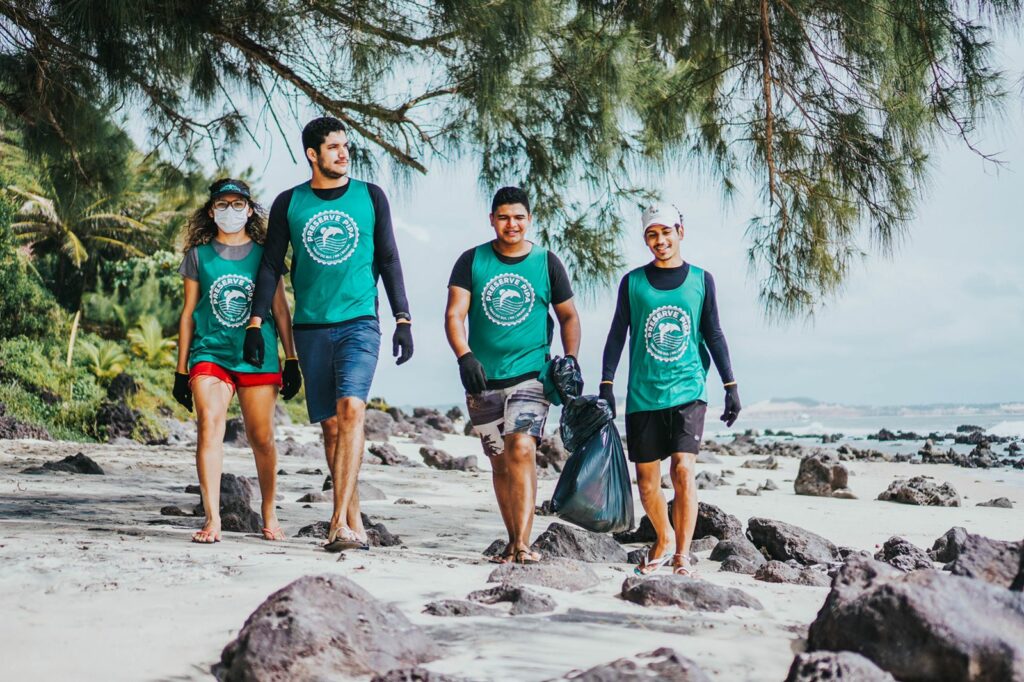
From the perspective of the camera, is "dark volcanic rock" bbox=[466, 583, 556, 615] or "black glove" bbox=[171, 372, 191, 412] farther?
"black glove" bbox=[171, 372, 191, 412]

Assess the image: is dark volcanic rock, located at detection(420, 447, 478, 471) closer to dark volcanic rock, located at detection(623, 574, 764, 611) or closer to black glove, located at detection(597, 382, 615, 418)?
black glove, located at detection(597, 382, 615, 418)

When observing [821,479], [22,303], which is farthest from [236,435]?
[22,303]

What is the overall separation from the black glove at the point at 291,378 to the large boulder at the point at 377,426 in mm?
10700

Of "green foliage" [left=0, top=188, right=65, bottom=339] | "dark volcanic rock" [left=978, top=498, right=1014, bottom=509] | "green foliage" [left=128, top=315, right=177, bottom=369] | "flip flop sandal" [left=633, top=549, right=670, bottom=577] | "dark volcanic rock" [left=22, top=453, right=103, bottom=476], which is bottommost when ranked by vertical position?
"dark volcanic rock" [left=978, top=498, right=1014, bottom=509]

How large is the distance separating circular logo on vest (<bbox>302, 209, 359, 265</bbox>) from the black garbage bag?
1.11m

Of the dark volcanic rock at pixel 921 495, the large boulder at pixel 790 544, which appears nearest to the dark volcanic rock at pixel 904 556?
the large boulder at pixel 790 544

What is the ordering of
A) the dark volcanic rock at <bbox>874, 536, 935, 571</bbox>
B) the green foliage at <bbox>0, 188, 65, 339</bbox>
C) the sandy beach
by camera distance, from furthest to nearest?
the green foliage at <bbox>0, 188, 65, 339</bbox> → the dark volcanic rock at <bbox>874, 536, 935, 571</bbox> → the sandy beach

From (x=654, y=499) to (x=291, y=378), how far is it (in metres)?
1.66

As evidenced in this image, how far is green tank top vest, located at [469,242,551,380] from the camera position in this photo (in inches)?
168

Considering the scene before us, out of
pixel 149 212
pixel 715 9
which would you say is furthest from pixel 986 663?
pixel 149 212

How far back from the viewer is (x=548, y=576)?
11.4 ft

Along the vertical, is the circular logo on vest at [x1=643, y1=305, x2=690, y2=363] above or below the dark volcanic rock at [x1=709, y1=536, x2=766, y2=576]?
above

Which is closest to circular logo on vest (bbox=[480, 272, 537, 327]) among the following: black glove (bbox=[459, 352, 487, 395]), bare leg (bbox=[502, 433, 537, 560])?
black glove (bbox=[459, 352, 487, 395])

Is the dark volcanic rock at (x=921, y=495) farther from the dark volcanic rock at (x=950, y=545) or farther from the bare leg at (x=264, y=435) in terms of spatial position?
the bare leg at (x=264, y=435)
